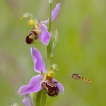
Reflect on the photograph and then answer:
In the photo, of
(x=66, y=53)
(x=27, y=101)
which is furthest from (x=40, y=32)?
(x=66, y=53)

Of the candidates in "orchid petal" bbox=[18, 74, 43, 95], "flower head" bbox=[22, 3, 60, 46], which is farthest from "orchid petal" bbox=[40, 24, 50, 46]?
"orchid petal" bbox=[18, 74, 43, 95]

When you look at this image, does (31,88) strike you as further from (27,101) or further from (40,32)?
(40,32)

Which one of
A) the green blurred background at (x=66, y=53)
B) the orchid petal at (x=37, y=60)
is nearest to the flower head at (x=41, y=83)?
the orchid petal at (x=37, y=60)

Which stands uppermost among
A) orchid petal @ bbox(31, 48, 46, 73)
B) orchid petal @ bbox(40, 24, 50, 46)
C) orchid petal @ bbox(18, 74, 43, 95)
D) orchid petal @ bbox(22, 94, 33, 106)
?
orchid petal @ bbox(40, 24, 50, 46)

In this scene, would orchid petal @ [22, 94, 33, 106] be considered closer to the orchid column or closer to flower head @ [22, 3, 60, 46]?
the orchid column

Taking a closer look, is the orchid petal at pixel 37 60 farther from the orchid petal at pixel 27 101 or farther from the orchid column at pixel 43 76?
the orchid petal at pixel 27 101
